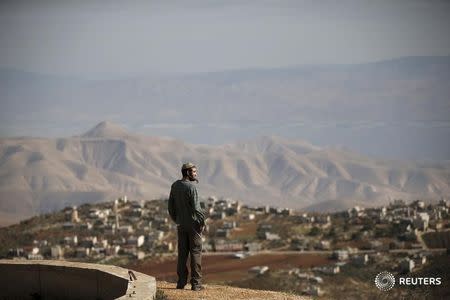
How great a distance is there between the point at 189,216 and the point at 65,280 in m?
2.08

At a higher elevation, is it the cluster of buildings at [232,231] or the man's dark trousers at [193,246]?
the cluster of buildings at [232,231]

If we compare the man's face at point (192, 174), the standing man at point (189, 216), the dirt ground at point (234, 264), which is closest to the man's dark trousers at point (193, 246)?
the standing man at point (189, 216)

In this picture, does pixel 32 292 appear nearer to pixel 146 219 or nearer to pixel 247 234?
pixel 247 234

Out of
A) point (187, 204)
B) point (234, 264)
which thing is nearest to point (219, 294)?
point (187, 204)

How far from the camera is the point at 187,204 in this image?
15.8 meters

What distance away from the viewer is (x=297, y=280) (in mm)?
44219

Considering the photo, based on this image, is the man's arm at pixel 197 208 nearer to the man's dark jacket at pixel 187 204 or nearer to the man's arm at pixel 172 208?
the man's dark jacket at pixel 187 204

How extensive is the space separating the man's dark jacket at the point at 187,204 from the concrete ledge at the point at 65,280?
3.50ft

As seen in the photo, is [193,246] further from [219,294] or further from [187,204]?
[219,294]

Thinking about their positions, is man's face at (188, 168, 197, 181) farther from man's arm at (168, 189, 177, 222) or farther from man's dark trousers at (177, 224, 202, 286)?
man's dark trousers at (177, 224, 202, 286)

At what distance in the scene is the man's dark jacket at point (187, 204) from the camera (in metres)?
15.7

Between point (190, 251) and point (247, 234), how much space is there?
52.2 metres

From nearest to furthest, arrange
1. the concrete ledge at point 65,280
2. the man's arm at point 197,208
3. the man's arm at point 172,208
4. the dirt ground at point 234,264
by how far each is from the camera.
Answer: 1. the concrete ledge at point 65,280
2. the man's arm at point 197,208
3. the man's arm at point 172,208
4. the dirt ground at point 234,264

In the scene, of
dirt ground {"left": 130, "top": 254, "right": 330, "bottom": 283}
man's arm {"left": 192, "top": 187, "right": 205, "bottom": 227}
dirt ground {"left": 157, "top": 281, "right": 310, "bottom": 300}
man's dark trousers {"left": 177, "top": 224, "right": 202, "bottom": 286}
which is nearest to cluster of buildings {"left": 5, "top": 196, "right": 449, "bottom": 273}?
dirt ground {"left": 130, "top": 254, "right": 330, "bottom": 283}
